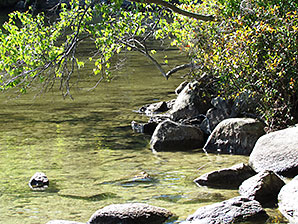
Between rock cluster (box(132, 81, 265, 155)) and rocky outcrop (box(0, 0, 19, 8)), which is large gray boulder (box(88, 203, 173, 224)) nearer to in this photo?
rock cluster (box(132, 81, 265, 155))

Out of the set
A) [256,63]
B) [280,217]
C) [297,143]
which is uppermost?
[256,63]

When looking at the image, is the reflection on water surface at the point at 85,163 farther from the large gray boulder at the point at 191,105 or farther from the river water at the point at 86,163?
the large gray boulder at the point at 191,105

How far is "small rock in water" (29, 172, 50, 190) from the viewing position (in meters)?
8.08

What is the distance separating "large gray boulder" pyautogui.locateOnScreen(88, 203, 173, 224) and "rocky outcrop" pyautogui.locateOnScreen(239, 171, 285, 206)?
4.29ft

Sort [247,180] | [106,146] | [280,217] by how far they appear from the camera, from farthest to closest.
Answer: [106,146] → [247,180] → [280,217]

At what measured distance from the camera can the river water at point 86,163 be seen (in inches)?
283

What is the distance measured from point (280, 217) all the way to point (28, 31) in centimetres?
600

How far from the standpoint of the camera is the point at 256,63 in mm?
9375

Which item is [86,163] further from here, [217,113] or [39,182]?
[217,113]

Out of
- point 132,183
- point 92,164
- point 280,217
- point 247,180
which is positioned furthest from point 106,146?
point 280,217

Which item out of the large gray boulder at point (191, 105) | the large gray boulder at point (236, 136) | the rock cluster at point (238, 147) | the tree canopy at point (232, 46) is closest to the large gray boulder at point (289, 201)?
the rock cluster at point (238, 147)

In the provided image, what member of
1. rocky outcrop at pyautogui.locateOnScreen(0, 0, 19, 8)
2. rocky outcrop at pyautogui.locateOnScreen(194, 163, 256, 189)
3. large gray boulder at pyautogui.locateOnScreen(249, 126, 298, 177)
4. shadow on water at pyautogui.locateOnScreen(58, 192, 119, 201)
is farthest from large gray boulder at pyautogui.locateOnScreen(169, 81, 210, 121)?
rocky outcrop at pyautogui.locateOnScreen(0, 0, 19, 8)

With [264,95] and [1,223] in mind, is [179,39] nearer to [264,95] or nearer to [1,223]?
[264,95]

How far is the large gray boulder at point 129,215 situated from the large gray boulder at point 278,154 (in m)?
2.36
